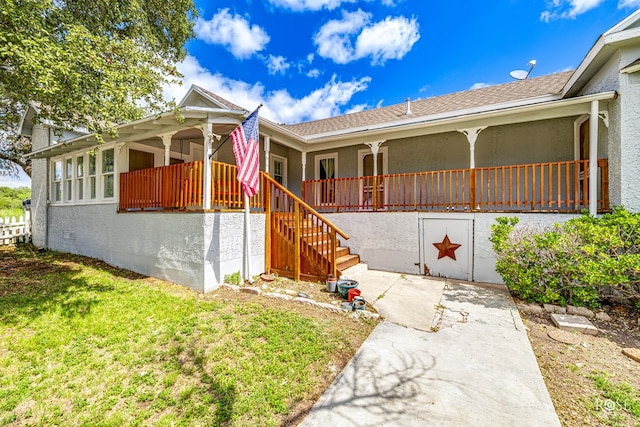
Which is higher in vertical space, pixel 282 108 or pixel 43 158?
pixel 282 108

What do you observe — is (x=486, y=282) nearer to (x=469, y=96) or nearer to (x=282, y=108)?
(x=469, y=96)

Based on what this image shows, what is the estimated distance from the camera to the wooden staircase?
6152mm

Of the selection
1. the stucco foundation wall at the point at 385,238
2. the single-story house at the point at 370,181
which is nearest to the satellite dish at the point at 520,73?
the single-story house at the point at 370,181

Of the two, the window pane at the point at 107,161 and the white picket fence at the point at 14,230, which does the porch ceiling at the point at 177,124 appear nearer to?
the window pane at the point at 107,161

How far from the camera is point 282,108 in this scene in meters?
22.0

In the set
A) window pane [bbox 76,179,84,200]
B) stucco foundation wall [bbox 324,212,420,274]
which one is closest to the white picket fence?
window pane [bbox 76,179,84,200]

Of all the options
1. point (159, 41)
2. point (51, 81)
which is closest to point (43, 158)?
point (159, 41)

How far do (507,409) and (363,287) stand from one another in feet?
11.7

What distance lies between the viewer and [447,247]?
6777 millimetres

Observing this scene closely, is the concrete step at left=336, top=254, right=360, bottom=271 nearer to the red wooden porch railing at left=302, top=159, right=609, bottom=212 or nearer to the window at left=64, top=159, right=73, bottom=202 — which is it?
the red wooden porch railing at left=302, top=159, right=609, bottom=212

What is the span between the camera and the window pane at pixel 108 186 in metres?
7.96

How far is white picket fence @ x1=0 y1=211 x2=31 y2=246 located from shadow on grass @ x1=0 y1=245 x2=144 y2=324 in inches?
125

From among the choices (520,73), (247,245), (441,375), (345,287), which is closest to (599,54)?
(520,73)

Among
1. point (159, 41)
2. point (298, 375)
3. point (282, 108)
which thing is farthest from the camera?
point (282, 108)
